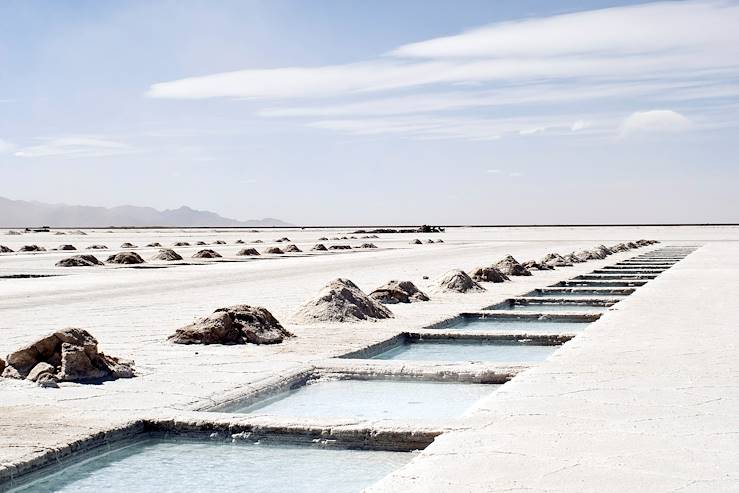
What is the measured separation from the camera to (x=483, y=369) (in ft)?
21.1

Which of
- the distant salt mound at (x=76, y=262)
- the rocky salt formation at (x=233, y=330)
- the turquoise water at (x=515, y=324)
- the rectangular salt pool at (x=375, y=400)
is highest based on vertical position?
the distant salt mound at (x=76, y=262)

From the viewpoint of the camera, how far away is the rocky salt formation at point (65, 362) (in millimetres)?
6215

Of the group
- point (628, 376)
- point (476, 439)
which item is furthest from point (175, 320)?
point (476, 439)

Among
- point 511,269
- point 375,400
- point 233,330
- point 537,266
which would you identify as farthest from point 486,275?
point 375,400

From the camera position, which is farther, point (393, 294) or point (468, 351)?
point (393, 294)

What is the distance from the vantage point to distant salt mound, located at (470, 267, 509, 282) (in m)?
16.7

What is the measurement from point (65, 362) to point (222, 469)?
7.85ft

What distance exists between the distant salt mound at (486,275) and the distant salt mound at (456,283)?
224cm

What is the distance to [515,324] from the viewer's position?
10.7 m

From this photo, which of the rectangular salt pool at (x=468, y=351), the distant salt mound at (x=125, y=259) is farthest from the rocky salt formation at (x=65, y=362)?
the distant salt mound at (x=125, y=259)

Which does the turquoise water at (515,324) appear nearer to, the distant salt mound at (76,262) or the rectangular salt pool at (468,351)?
the rectangular salt pool at (468,351)

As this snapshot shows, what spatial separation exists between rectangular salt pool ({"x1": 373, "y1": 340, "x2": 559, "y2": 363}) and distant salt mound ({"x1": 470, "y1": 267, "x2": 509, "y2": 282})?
7883 millimetres

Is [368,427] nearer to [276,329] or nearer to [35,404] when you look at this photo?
[35,404]

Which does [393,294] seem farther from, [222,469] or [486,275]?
[222,469]
